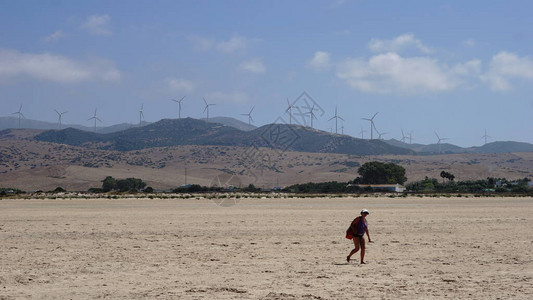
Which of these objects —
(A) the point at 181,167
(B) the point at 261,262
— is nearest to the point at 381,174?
(A) the point at 181,167

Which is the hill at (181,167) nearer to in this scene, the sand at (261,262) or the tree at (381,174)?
the tree at (381,174)

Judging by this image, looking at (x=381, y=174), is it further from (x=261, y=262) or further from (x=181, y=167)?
(x=261, y=262)

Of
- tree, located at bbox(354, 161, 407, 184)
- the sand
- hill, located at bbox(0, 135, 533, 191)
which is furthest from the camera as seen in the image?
hill, located at bbox(0, 135, 533, 191)

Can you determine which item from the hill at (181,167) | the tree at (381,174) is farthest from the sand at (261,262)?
the hill at (181,167)

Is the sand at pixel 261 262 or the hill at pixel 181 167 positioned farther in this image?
the hill at pixel 181 167

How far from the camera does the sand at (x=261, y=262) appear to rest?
12.6 m

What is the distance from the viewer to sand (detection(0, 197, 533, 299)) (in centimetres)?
1264

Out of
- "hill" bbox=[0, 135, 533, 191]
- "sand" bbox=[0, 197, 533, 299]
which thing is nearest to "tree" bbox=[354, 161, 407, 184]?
"hill" bbox=[0, 135, 533, 191]

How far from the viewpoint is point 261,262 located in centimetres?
1652

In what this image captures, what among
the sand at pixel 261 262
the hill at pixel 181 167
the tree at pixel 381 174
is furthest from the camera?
the hill at pixel 181 167

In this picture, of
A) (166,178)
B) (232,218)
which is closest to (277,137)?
(166,178)

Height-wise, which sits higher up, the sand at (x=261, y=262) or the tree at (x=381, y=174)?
the tree at (x=381, y=174)

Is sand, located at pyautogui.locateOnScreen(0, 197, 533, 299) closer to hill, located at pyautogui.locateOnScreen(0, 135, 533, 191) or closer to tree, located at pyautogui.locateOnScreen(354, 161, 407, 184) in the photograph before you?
tree, located at pyautogui.locateOnScreen(354, 161, 407, 184)

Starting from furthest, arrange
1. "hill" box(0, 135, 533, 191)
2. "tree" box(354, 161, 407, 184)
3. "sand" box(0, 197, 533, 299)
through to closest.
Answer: "hill" box(0, 135, 533, 191) < "tree" box(354, 161, 407, 184) < "sand" box(0, 197, 533, 299)
